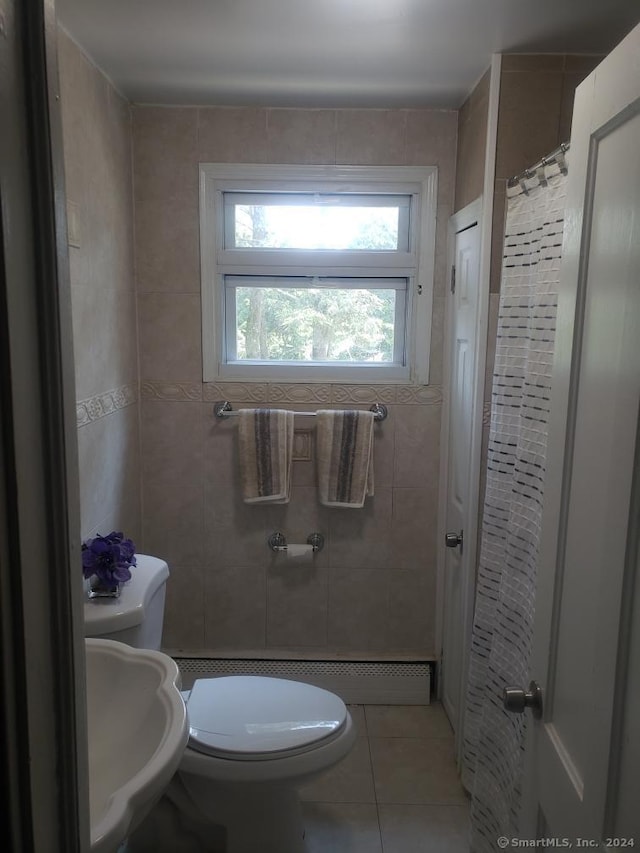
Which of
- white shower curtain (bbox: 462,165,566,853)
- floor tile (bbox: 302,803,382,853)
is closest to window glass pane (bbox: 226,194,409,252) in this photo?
white shower curtain (bbox: 462,165,566,853)

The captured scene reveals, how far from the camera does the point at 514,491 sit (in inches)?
64.7

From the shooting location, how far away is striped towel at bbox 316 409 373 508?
2.48 metres

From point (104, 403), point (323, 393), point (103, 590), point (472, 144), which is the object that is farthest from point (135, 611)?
point (472, 144)

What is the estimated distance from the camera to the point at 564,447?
981 millimetres

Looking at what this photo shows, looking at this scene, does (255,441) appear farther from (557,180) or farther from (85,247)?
(557,180)

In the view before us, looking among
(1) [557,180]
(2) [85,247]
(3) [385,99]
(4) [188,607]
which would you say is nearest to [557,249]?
(1) [557,180]

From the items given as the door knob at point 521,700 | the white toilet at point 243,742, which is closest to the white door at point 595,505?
the door knob at point 521,700

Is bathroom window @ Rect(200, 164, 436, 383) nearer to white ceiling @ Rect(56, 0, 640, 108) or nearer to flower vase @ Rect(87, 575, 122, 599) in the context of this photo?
white ceiling @ Rect(56, 0, 640, 108)

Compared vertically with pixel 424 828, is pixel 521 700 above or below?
above

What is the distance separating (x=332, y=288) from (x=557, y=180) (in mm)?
1178

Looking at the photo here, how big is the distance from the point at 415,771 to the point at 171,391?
1.63 m

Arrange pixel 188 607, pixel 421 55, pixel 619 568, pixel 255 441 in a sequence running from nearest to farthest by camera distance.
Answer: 1. pixel 619 568
2. pixel 421 55
3. pixel 255 441
4. pixel 188 607

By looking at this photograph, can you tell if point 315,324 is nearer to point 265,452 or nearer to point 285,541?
point 265,452

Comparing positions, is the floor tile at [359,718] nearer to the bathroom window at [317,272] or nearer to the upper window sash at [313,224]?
the bathroom window at [317,272]
